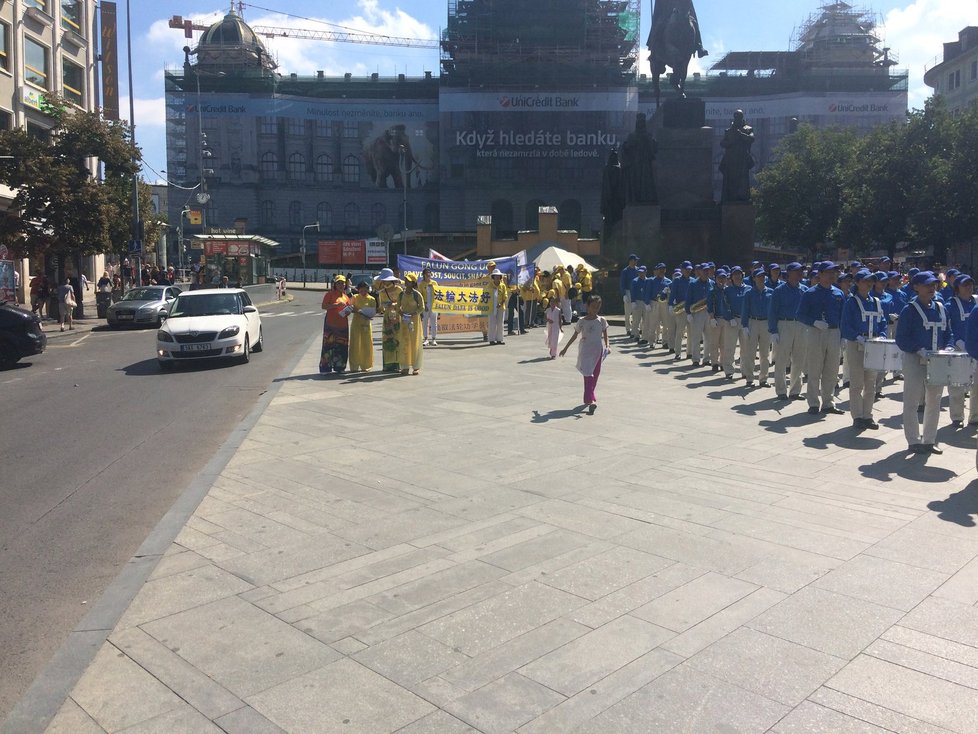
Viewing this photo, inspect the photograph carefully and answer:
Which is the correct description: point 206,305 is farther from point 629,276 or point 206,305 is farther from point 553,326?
point 629,276

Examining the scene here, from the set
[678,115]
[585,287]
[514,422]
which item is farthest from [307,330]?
[514,422]

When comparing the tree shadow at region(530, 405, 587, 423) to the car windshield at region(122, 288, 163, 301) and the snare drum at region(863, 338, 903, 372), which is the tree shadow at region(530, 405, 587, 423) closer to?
the snare drum at region(863, 338, 903, 372)

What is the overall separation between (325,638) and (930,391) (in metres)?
6.97

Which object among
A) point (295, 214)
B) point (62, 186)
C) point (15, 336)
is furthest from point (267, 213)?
point (15, 336)

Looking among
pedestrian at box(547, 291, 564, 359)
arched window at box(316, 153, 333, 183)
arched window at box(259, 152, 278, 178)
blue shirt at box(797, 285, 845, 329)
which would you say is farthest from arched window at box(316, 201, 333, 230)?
blue shirt at box(797, 285, 845, 329)

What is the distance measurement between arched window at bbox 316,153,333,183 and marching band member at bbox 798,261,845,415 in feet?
274

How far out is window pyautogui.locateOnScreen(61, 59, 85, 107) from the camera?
41.6 m

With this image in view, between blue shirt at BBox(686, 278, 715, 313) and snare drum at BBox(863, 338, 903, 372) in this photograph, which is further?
blue shirt at BBox(686, 278, 715, 313)

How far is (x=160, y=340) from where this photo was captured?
17.2 m

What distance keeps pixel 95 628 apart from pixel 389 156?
3396 inches

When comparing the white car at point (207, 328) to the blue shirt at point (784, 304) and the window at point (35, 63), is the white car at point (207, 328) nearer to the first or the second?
the blue shirt at point (784, 304)

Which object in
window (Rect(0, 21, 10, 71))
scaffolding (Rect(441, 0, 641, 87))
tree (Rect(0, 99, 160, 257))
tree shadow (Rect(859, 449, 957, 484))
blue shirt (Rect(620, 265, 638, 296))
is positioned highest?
scaffolding (Rect(441, 0, 641, 87))

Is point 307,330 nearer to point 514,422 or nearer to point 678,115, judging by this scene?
point 678,115

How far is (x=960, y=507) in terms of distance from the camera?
6.97 m
